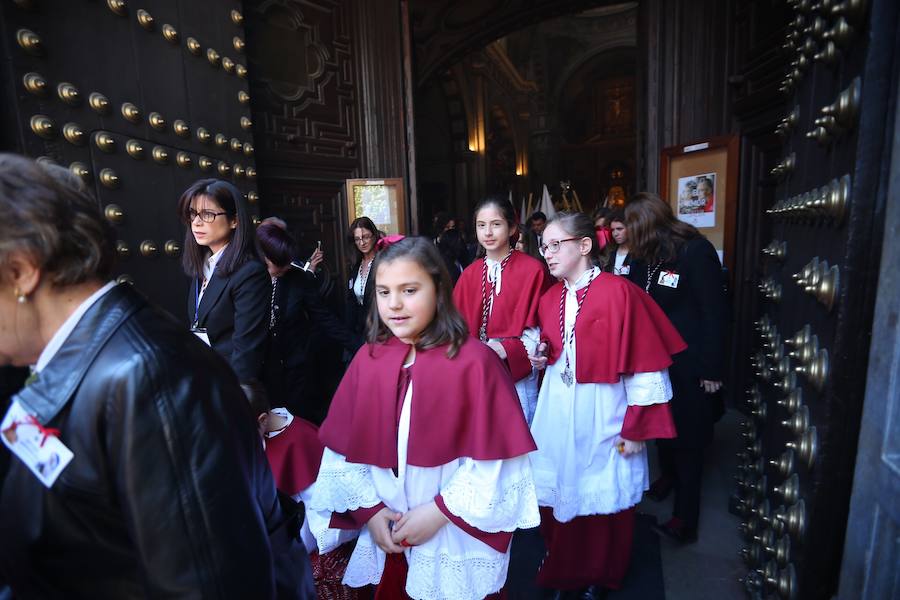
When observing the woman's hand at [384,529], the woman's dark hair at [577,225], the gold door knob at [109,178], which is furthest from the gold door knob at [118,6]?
the woman's hand at [384,529]

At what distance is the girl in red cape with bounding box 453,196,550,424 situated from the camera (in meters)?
2.61

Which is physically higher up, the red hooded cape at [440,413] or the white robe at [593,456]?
the red hooded cape at [440,413]

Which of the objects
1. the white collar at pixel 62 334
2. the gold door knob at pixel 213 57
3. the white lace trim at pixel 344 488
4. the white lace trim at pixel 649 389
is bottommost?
the white lace trim at pixel 344 488

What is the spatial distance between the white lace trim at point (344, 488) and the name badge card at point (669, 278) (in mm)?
2056

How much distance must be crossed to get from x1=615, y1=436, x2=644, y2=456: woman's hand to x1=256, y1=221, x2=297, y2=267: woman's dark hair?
7.59ft

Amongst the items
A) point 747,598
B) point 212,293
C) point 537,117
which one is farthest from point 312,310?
point 537,117

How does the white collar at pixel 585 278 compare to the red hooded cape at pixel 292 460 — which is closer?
the red hooded cape at pixel 292 460

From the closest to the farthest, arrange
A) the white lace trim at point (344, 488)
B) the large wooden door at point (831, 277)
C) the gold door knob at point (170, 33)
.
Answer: the large wooden door at point (831, 277)
the white lace trim at point (344, 488)
the gold door knob at point (170, 33)

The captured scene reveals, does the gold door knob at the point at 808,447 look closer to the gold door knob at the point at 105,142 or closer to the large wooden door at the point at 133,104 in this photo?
the large wooden door at the point at 133,104

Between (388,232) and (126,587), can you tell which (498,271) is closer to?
(126,587)

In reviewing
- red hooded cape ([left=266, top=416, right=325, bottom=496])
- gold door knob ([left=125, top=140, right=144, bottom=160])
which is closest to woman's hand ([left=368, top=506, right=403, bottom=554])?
red hooded cape ([left=266, top=416, right=325, bottom=496])

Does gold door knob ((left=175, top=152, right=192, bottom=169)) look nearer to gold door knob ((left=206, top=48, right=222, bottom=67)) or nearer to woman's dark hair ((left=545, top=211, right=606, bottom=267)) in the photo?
gold door knob ((left=206, top=48, right=222, bottom=67))

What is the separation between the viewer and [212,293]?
2.25 metres

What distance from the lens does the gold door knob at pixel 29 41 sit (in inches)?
84.7
